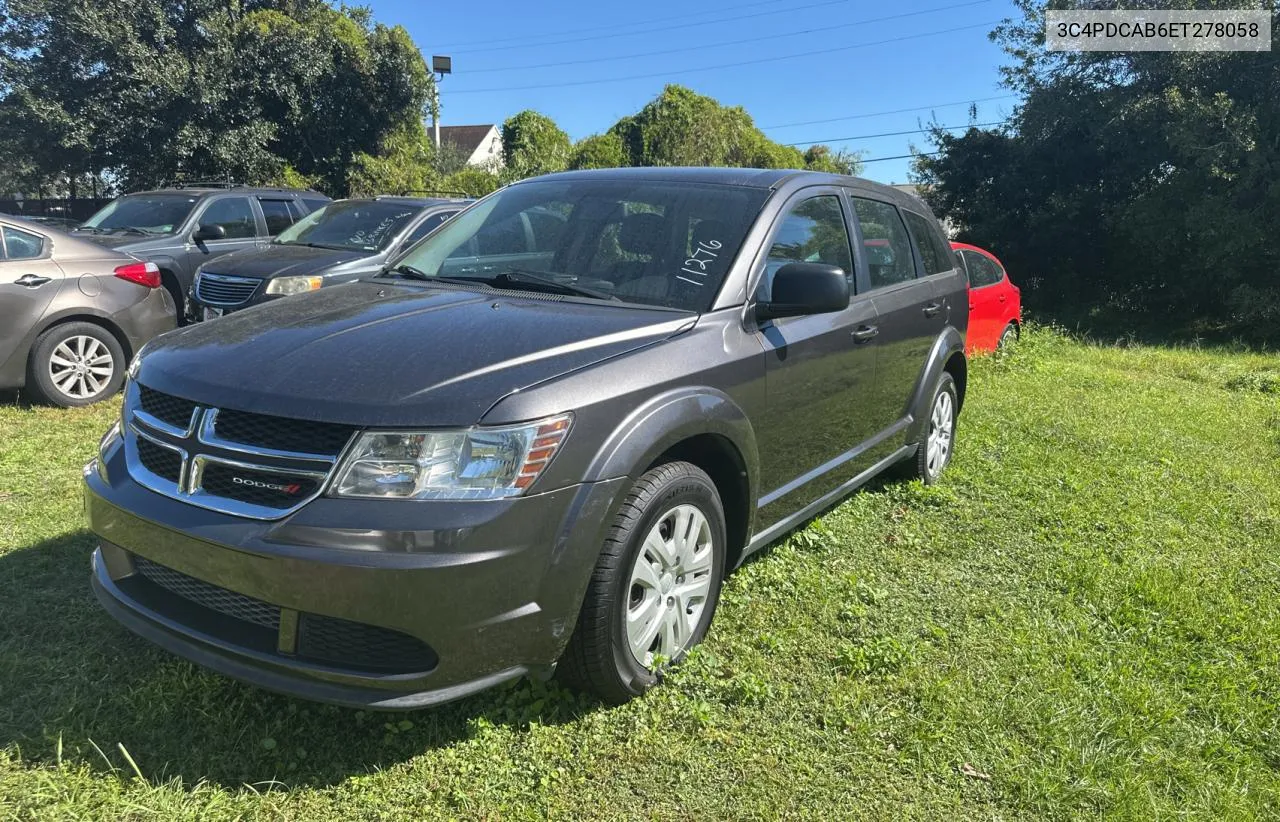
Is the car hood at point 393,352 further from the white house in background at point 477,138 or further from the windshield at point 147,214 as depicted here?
the white house in background at point 477,138

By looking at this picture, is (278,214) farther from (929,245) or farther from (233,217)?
(929,245)

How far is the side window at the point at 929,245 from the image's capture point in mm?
5094

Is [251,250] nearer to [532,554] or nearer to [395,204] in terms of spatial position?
[395,204]

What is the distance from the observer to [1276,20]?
49.0 feet

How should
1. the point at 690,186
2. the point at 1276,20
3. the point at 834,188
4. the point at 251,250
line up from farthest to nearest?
the point at 1276,20, the point at 251,250, the point at 834,188, the point at 690,186

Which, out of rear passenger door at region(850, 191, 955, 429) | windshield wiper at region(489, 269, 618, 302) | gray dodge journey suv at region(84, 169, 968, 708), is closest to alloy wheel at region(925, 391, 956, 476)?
rear passenger door at region(850, 191, 955, 429)

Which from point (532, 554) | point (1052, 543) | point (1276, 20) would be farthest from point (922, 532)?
point (1276, 20)

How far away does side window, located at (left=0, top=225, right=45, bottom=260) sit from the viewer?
6117mm

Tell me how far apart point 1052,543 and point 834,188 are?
6.88ft

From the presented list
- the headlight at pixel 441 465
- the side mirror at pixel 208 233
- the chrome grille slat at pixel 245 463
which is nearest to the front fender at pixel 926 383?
the headlight at pixel 441 465

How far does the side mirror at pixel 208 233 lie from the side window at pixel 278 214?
104cm

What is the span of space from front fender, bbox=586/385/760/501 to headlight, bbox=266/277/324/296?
5074mm

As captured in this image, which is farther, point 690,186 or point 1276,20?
point 1276,20

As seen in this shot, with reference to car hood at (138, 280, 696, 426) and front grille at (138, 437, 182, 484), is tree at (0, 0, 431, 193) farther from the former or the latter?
front grille at (138, 437, 182, 484)
